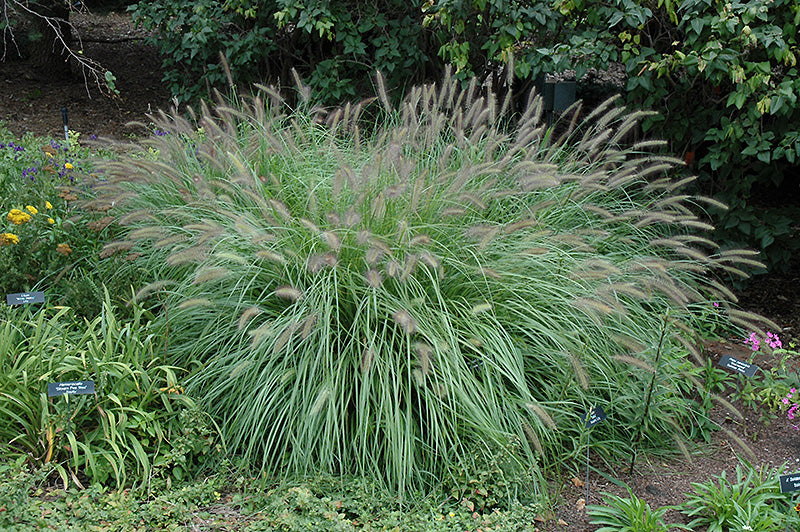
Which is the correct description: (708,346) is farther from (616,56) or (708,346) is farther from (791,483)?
(616,56)

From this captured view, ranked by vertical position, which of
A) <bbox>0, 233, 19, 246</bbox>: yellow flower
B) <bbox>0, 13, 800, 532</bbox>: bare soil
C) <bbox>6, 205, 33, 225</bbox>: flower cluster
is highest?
<bbox>6, 205, 33, 225</bbox>: flower cluster

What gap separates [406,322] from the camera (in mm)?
3180

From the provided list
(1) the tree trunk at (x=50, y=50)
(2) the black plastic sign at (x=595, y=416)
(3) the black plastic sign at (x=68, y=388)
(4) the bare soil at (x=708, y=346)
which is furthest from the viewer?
(1) the tree trunk at (x=50, y=50)

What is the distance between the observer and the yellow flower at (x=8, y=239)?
413 cm

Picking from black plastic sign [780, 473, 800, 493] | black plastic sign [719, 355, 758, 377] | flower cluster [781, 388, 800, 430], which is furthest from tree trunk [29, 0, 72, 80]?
black plastic sign [780, 473, 800, 493]

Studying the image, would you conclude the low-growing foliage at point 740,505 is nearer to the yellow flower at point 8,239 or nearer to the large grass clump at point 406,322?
the large grass clump at point 406,322

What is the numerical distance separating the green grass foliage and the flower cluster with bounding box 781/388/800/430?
2.90m

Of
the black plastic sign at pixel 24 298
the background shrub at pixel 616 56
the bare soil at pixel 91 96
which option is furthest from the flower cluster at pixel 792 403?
the bare soil at pixel 91 96

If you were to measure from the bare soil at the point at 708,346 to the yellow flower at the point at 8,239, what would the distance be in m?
1.39

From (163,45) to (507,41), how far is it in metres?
4.16

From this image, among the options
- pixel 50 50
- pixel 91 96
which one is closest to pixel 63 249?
pixel 91 96

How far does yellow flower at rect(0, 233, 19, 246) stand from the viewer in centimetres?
413

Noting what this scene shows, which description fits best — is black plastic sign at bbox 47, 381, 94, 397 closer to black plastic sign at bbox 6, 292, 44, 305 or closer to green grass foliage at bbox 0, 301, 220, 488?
green grass foliage at bbox 0, 301, 220, 488

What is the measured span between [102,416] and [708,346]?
3512 millimetres
